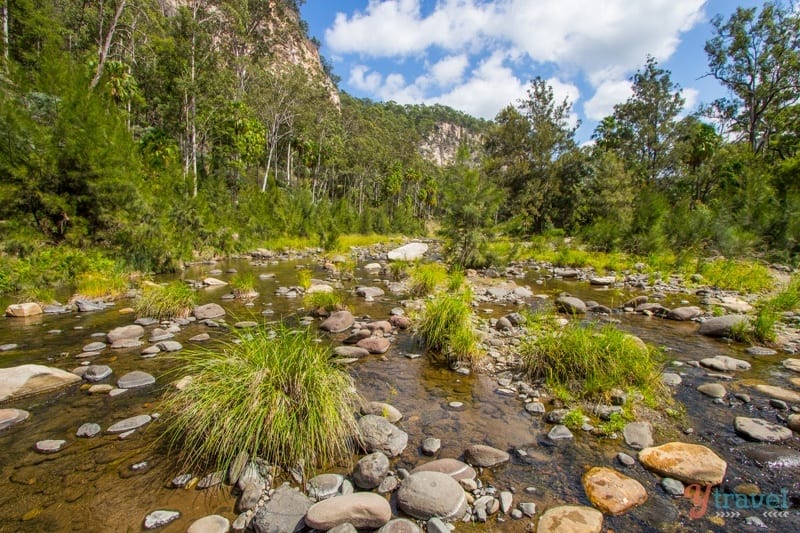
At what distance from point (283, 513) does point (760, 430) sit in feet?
17.2

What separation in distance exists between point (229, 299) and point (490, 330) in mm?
7463

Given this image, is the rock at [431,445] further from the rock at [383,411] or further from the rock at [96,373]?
the rock at [96,373]

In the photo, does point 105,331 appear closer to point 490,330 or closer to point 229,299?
point 229,299

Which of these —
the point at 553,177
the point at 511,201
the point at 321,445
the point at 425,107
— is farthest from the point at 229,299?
the point at 425,107

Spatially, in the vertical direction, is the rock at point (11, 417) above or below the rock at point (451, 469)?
below

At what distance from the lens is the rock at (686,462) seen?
3.43 m

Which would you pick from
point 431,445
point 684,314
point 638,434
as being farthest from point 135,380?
point 684,314

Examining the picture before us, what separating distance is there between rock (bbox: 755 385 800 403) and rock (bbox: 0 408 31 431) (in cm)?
966

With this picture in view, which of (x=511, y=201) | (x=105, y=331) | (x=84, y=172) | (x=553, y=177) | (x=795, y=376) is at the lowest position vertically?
(x=105, y=331)

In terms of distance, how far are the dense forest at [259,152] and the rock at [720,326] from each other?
29.5 ft

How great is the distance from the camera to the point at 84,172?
41.3 feet

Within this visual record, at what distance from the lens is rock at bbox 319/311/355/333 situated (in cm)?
811

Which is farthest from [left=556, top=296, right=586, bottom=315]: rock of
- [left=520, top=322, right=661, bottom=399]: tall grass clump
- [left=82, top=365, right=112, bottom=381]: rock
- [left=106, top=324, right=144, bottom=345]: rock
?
[left=106, top=324, right=144, bottom=345]: rock

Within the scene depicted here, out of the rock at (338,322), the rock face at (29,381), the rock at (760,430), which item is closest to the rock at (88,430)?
the rock face at (29,381)
